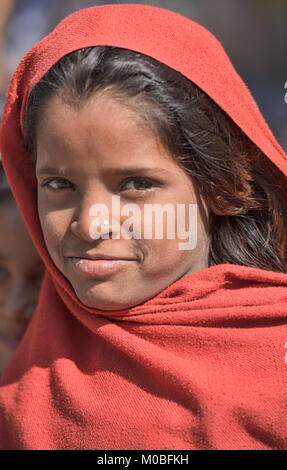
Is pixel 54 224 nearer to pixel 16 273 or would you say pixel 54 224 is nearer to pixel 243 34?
pixel 16 273

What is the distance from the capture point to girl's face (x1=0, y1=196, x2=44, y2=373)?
1.71 metres

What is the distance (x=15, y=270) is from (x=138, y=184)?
70 cm

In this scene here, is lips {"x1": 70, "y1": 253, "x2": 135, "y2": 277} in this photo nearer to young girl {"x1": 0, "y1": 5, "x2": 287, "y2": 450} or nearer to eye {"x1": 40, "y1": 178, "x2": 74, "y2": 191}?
young girl {"x1": 0, "y1": 5, "x2": 287, "y2": 450}

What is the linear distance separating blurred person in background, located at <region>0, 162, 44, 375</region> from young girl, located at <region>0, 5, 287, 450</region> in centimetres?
36

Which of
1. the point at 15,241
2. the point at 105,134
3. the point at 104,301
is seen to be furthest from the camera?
the point at 15,241

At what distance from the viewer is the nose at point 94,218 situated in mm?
1153

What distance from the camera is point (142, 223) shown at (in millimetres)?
1178

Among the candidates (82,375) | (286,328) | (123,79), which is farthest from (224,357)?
(123,79)

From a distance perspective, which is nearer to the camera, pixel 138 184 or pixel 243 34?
pixel 138 184

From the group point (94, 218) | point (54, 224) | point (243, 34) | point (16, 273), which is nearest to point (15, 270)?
point (16, 273)

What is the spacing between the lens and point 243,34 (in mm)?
2445
